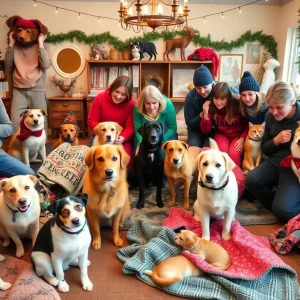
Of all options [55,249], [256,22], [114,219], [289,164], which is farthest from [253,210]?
[256,22]

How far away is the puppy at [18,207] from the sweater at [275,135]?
1.80 m

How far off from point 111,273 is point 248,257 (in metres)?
0.81

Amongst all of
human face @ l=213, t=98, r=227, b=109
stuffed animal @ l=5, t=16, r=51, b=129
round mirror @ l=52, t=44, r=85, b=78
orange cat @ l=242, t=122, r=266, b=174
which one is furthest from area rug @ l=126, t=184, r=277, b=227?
round mirror @ l=52, t=44, r=85, b=78

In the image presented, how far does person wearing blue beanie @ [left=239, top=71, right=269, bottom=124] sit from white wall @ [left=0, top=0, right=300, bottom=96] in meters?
2.76

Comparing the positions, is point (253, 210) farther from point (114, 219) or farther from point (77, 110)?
point (77, 110)

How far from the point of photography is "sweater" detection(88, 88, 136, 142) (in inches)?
120

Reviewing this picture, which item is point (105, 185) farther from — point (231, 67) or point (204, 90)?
point (231, 67)

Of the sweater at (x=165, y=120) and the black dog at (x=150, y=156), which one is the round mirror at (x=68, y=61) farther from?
the black dog at (x=150, y=156)

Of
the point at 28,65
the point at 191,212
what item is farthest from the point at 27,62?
the point at 191,212

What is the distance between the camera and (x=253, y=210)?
2488 mm

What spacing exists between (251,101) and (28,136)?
2172mm

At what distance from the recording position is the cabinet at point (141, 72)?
16.8ft

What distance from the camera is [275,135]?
7.82ft

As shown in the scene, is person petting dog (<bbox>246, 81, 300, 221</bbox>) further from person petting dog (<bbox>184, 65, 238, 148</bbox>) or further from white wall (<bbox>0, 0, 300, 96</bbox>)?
white wall (<bbox>0, 0, 300, 96</bbox>)
